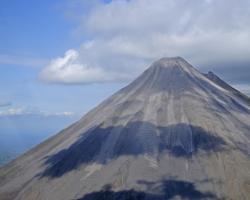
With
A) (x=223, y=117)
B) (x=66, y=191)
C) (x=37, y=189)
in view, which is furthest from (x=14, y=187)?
(x=223, y=117)

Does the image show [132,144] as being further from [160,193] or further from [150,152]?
[160,193]

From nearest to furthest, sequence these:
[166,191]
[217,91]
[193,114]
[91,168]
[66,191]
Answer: [166,191], [66,191], [91,168], [193,114], [217,91]

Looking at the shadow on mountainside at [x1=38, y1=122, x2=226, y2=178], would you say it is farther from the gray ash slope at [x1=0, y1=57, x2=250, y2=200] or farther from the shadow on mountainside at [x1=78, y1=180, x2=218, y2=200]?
the shadow on mountainside at [x1=78, y1=180, x2=218, y2=200]

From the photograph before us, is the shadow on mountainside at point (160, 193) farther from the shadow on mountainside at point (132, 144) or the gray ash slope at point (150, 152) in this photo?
the shadow on mountainside at point (132, 144)

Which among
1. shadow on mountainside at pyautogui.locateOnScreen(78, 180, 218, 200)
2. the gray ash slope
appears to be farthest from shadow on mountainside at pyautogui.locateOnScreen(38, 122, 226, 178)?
shadow on mountainside at pyautogui.locateOnScreen(78, 180, 218, 200)

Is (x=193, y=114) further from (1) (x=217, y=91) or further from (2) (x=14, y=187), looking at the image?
(2) (x=14, y=187)

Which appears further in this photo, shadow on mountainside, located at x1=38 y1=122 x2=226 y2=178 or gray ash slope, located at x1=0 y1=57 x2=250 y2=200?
shadow on mountainside, located at x1=38 y1=122 x2=226 y2=178

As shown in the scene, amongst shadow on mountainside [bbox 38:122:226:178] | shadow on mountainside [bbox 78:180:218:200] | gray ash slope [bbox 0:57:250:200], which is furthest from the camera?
shadow on mountainside [bbox 38:122:226:178]
